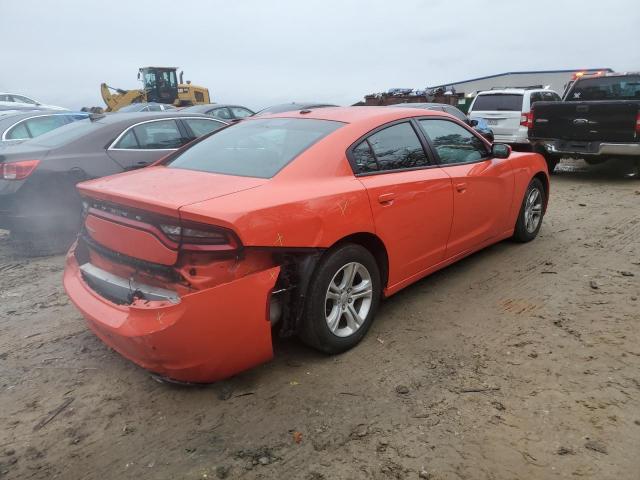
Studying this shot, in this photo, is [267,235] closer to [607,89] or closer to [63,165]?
[63,165]

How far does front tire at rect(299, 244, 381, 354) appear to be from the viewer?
2871mm

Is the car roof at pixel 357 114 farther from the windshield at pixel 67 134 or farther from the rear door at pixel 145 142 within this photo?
the windshield at pixel 67 134

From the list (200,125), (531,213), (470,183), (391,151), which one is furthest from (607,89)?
(391,151)

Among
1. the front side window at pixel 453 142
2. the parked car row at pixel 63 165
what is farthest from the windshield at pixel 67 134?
the front side window at pixel 453 142

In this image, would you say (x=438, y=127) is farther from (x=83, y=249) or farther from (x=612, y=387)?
(x=83, y=249)

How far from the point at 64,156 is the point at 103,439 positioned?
398 cm

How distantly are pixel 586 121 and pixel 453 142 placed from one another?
5666 mm

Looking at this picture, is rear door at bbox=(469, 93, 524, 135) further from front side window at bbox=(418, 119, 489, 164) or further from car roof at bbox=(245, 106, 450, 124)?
car roof at bbox=(245, 106, 450, 124)

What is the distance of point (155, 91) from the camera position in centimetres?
2423

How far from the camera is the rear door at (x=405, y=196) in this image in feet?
10.7

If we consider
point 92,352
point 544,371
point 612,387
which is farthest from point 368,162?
point 92,352

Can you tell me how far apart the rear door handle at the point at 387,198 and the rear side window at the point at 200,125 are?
3.93 m

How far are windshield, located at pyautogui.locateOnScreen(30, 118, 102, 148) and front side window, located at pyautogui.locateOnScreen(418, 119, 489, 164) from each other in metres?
4.02

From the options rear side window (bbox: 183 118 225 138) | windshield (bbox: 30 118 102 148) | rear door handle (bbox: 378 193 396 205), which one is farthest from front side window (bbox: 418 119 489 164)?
windshield (bbox: 30 118 102 148)
